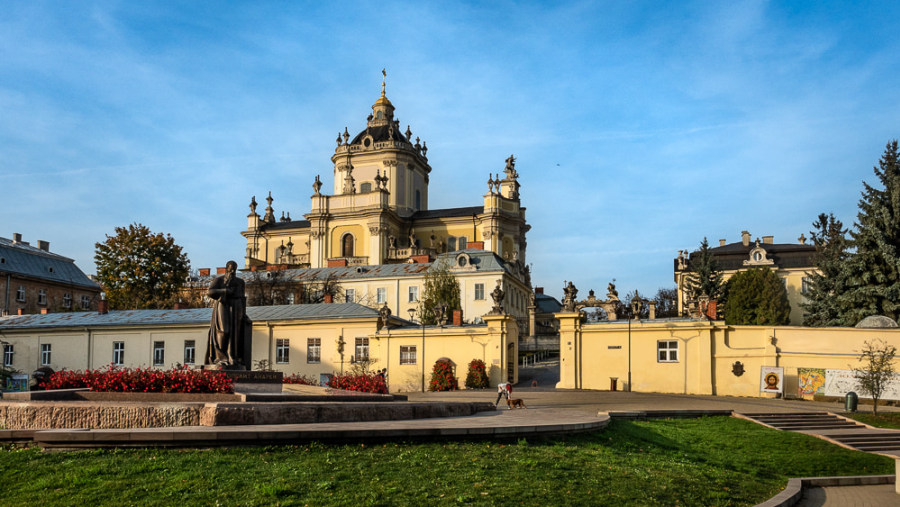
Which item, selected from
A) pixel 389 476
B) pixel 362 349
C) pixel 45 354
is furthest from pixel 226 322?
pixel 45 354

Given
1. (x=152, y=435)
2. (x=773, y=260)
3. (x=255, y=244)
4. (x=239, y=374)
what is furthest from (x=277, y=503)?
(x=255, y=244)

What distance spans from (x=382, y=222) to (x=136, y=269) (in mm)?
29734

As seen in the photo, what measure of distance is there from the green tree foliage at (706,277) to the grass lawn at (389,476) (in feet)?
153

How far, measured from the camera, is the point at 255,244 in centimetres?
9500

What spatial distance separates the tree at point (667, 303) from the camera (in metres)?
83.8

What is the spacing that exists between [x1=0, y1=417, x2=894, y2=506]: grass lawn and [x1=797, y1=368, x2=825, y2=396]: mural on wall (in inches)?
705

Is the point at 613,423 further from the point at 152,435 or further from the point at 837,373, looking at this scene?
the point at 837,373

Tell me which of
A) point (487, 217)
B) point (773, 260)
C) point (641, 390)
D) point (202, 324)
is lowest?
point (641, 390)

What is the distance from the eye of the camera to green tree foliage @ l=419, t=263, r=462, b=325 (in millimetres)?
60688

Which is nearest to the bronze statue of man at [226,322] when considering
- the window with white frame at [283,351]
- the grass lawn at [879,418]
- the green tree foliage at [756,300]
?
the grass lawn at [879,418]

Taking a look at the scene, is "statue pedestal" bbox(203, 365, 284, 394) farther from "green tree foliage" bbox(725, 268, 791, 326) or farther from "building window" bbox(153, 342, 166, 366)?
"green tree foliage" bbox(725, 268, 791, 326)

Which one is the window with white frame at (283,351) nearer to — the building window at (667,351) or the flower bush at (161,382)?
the building window at (667,351)

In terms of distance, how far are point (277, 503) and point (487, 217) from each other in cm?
7837

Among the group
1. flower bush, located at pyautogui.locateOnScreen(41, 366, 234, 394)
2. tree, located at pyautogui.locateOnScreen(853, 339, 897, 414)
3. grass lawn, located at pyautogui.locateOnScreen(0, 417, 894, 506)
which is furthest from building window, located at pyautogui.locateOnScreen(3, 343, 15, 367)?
tree, located at pyautogui.locateOnScreen(853, 339, 897, 414)
